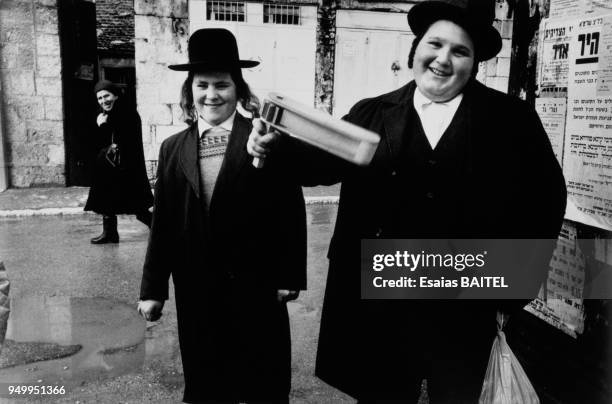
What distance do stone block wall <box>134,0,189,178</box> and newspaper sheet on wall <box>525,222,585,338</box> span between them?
27.8ft

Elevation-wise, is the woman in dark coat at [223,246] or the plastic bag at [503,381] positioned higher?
the woman in dark coat at [223,246]

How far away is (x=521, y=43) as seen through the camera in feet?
9.85

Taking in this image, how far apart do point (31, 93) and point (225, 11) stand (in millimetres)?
3732

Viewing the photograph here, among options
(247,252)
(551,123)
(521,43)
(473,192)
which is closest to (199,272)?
(247,252)

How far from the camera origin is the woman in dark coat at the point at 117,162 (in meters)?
6.04

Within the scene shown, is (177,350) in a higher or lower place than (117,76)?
lower

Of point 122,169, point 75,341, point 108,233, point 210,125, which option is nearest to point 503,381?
point 210,125

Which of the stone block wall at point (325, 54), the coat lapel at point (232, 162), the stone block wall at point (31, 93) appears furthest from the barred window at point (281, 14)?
the coat lapel at point (232, 162)

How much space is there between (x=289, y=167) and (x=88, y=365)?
2109 mm

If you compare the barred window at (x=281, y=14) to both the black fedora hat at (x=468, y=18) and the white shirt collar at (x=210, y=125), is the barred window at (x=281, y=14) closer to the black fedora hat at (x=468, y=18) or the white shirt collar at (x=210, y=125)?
the white shirt collar at (x=210, y=125)

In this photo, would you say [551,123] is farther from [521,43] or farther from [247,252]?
[247,252]

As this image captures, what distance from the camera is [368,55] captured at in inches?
436

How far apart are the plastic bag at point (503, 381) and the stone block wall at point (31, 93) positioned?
942 centimetres

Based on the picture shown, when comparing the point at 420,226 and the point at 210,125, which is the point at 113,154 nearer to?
the point at 210,125
